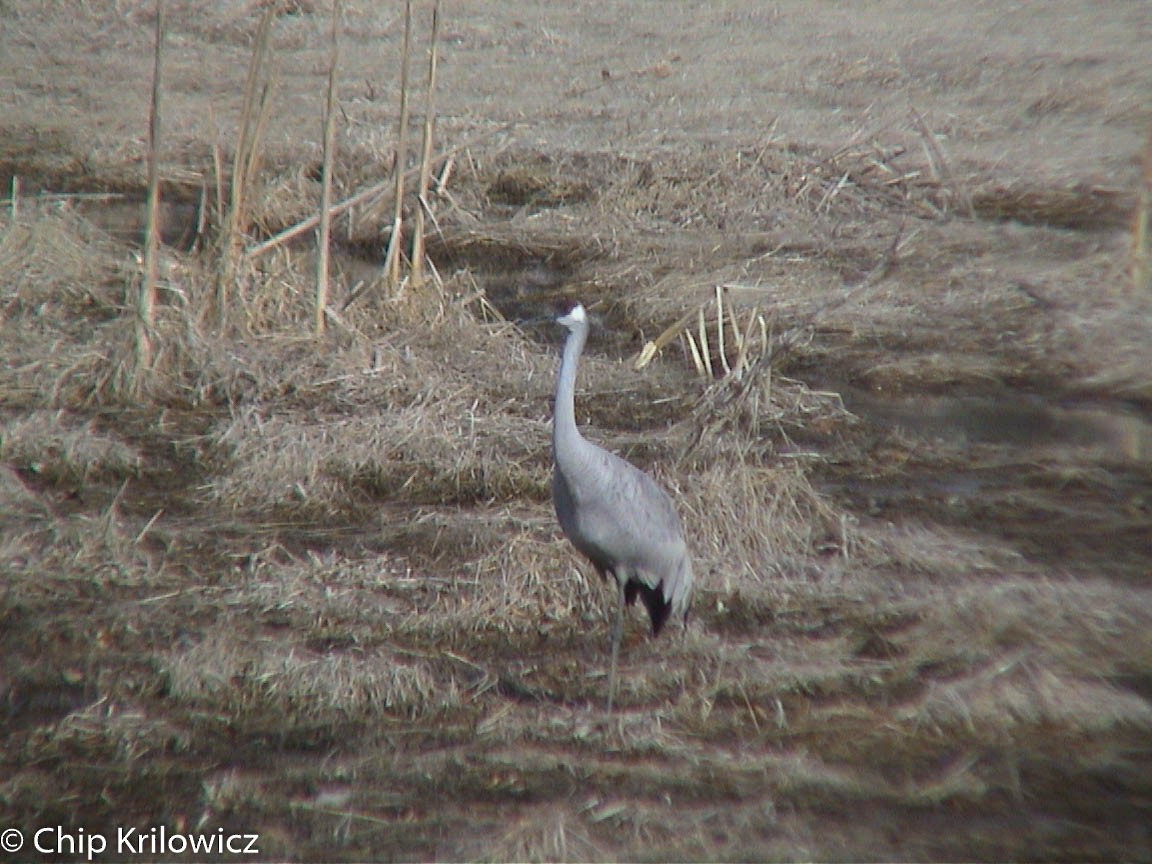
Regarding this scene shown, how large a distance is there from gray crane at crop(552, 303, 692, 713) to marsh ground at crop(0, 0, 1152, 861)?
0.22m

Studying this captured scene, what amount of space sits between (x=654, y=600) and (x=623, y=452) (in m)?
1.33

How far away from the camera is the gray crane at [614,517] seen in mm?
4188

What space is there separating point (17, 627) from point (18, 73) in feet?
24.0

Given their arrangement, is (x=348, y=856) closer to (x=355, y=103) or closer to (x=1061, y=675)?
(x=1061, y=675)

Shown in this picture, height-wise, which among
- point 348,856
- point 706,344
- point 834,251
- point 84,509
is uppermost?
point 834,251

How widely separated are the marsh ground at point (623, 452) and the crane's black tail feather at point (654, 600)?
12cm

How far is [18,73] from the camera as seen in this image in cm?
1055

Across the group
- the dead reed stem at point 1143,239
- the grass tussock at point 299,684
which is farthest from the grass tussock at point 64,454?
the dead reed stem at point 1143,239

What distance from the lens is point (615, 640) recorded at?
438 cm

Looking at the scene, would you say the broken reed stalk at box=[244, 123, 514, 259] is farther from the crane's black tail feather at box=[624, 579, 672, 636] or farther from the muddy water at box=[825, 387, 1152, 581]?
the crane's black tail feather at box=[624, 579, 672, 636]

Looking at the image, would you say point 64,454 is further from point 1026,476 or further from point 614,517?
point 1026,476

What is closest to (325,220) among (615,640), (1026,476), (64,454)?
(64,454)

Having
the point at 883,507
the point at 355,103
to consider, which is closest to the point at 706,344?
the point at 883,507

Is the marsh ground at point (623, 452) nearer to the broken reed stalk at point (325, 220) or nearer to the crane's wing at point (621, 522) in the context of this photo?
the broken reed stalk at point (325, 220)
